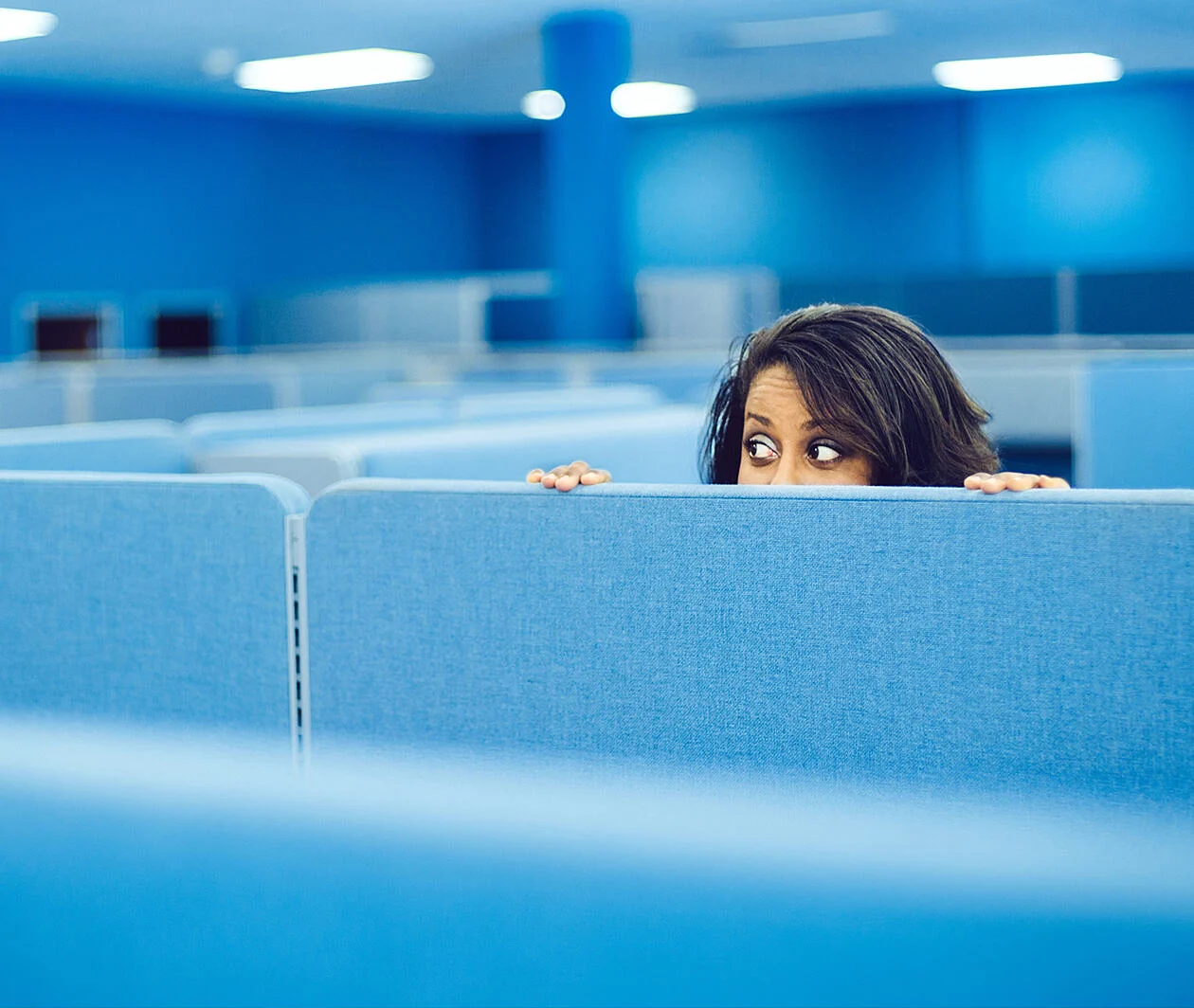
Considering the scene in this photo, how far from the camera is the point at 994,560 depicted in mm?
1120

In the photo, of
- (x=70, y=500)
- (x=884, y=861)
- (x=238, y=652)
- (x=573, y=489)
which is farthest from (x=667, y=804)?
(x=70, y=500)

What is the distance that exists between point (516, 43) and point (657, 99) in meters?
2.63

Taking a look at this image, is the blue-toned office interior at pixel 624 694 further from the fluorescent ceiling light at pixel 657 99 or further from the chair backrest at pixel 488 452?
the fluorescent ceiling light at pixel 657 99

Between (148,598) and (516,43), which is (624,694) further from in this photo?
(516,43)

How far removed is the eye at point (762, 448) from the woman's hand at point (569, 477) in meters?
0.33

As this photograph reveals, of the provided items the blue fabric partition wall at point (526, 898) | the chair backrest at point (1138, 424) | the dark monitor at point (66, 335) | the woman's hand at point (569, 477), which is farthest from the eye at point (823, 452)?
the dark monitor at point (66, 335)

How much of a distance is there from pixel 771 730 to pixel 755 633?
0.08 m

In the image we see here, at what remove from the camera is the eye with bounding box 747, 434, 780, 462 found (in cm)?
165

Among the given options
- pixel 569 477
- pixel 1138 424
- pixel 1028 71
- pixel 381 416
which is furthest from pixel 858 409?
pixel 1028 71

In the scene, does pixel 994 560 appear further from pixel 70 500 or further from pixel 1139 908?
pixel 70 500

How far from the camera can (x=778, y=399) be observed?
1.66 meters

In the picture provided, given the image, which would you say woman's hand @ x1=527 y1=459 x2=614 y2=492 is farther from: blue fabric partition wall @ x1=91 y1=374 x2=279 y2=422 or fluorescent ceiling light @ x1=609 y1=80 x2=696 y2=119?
fluorescent ceiling light @ x1=609 y1=80 x2=696 y2=119

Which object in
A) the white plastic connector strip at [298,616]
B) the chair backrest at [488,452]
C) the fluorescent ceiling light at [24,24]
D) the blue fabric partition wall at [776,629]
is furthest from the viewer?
the fluorescent ceiling light at [24,24]

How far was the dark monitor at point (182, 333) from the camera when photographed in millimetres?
10078
